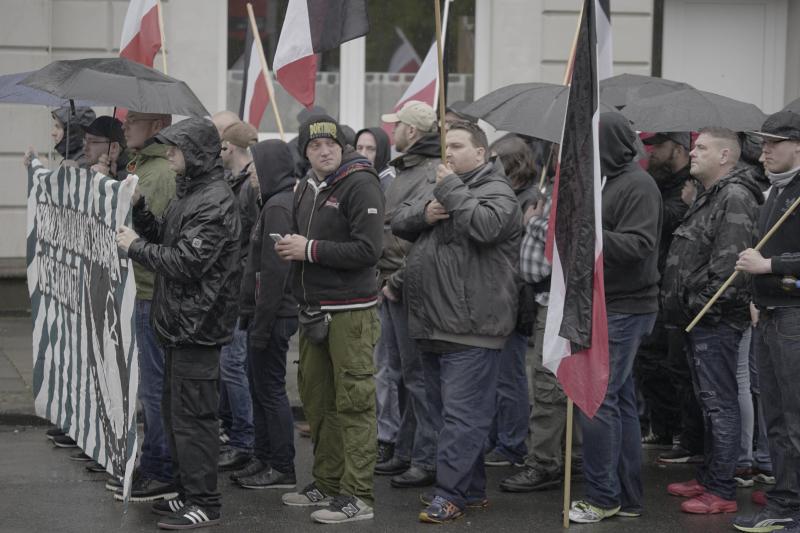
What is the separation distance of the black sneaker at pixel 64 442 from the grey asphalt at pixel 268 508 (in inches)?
2.2

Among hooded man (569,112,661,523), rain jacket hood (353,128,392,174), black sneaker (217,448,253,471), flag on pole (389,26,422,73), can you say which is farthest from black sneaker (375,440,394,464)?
flag on pole (389,26,422,73)

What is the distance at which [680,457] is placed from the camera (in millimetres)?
8273

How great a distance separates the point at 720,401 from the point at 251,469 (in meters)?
2.62

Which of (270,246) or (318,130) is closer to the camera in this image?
(318,130)

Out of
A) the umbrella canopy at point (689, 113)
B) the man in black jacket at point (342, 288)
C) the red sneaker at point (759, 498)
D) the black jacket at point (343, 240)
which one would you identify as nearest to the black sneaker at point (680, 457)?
the red sneaker at point (759, 498)

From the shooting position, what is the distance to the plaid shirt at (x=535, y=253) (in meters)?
7.29

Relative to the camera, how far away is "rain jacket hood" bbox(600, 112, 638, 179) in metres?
6.70

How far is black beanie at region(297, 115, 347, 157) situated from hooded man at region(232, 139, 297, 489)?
650 mm

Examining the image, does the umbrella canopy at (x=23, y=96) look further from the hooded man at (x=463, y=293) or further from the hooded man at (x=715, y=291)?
the hooded man at (x=715, y=291)

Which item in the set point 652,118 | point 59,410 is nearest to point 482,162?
point 652,118

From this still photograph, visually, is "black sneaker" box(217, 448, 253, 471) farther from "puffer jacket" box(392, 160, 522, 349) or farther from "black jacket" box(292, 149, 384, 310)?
"puffer jacket" box(392, 160, 522, 349)

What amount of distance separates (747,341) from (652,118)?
137 centimetres

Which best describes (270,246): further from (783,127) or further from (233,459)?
(783,127)

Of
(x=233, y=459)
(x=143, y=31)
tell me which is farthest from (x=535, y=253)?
(x=143, y=31)
